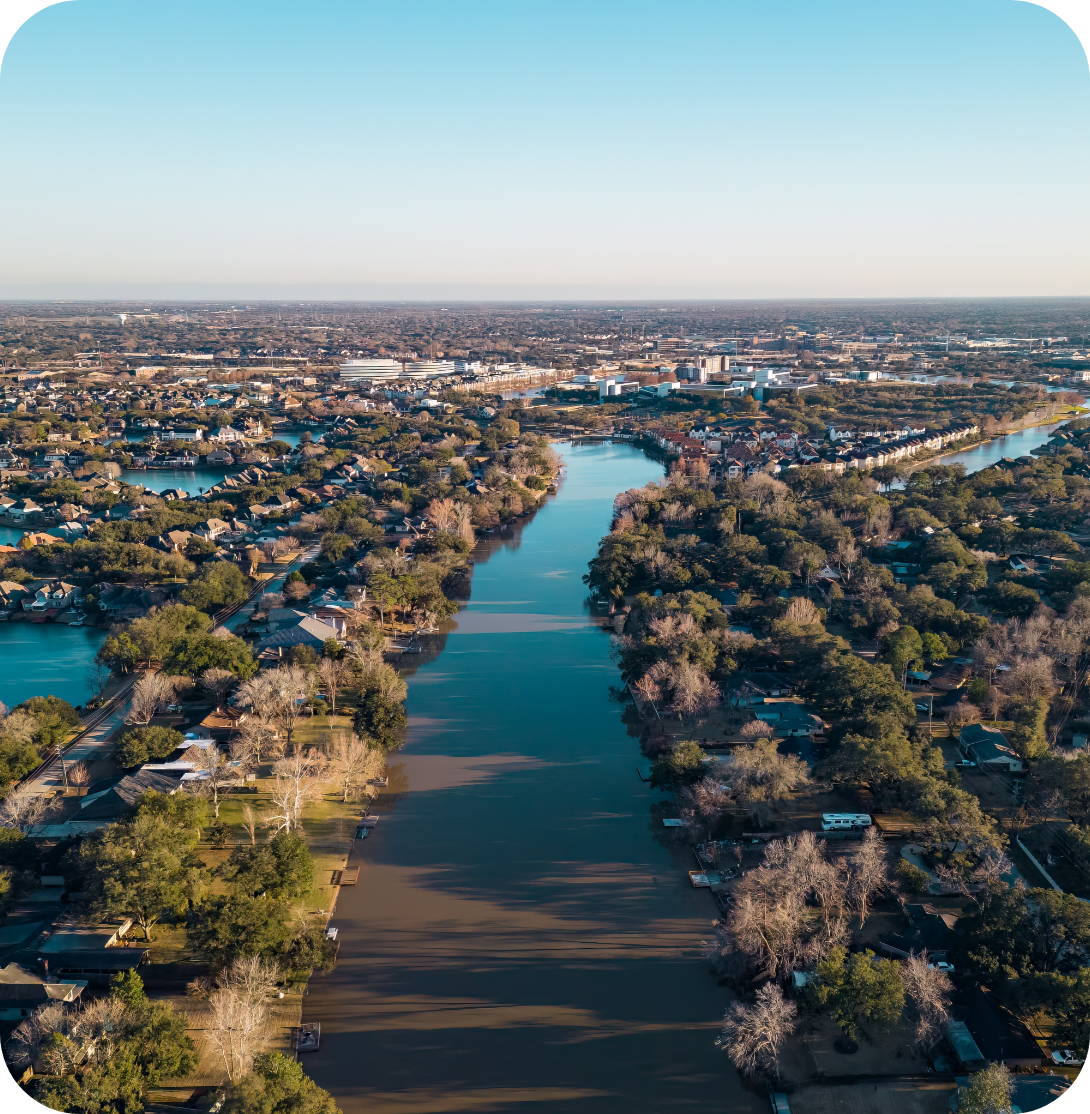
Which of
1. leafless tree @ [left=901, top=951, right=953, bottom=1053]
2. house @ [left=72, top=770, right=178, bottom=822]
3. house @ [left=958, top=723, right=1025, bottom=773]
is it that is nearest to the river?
leafless tree @ [left=901, top=951, right=953, bottom=1053]

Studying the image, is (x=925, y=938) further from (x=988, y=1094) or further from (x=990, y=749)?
(x=990, y=749)

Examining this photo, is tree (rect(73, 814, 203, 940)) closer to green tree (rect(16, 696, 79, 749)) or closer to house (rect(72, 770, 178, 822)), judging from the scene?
house (rect(72, 770, 178, 822))

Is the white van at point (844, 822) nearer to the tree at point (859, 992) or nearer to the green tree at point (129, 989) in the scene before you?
the tree at point (859, 992)

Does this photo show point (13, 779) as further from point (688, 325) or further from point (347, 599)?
point (688, 325)

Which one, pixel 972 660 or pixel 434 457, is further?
pixel 434 457

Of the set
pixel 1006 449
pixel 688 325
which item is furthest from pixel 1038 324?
pixel 1006 449

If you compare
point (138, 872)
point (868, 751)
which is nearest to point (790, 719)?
point (868, 751)
